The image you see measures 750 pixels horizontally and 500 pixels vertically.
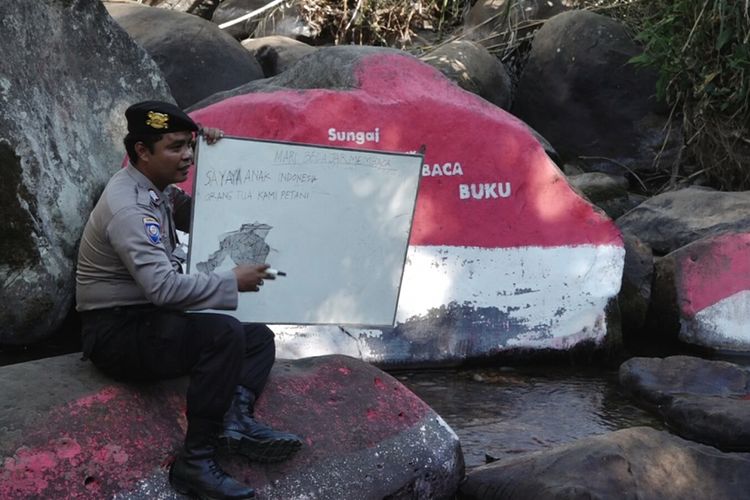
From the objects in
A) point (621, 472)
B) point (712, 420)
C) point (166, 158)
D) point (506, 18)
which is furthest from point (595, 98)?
point (166, 158)

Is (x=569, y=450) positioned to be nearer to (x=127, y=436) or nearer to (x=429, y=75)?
(x=127, y=436)

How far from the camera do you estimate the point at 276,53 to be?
881 centimetres

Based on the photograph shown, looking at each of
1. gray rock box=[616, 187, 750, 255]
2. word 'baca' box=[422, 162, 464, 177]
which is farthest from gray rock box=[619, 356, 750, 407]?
gray rock box=[616, 187, 750, 255]

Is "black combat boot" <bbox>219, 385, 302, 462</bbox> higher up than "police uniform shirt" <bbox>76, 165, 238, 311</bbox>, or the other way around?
"police uniform shirt" <bbox>76, 165, 238, 311</bbox>

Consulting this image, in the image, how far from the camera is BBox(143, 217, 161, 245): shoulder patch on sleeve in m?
3.02

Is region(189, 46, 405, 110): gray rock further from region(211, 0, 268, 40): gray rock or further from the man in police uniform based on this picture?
region(211, 0, 268, 40): gray rock

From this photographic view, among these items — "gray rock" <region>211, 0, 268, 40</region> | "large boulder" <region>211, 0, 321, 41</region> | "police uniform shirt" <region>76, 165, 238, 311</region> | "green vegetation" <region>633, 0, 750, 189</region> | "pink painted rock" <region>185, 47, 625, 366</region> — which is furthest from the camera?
"gray rock" <region>211, 0, 268, 40</region>

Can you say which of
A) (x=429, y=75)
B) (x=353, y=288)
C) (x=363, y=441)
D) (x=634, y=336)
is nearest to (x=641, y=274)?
(x=634, y=336)

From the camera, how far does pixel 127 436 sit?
3.14m

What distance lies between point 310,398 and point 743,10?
5.34m

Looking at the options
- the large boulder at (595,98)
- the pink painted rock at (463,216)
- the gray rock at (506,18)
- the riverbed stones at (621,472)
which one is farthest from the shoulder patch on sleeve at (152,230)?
the gray rock at (506,18)

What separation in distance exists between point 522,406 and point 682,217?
2397 mm

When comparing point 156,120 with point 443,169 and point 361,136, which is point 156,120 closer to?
point 361,136

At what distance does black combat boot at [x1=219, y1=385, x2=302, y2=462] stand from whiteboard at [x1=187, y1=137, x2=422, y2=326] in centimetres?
57
